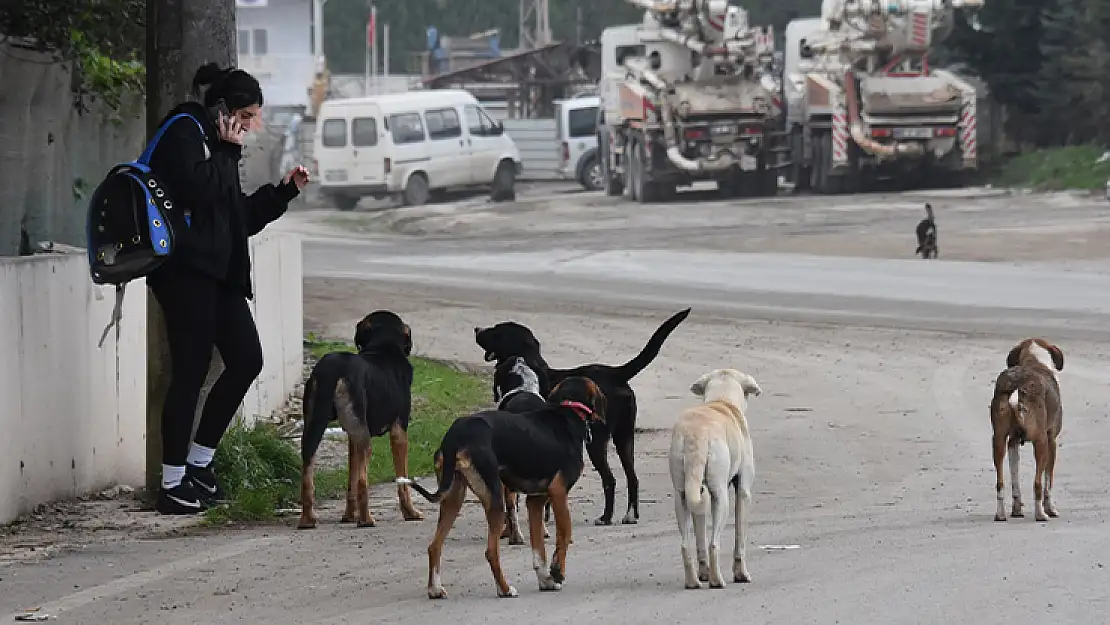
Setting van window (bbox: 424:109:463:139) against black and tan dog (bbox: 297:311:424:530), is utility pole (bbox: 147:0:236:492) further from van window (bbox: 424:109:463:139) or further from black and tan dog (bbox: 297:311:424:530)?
van window (bbox: 424:109:463:139)

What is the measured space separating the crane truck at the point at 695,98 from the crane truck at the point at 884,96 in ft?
3.35

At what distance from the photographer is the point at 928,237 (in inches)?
942

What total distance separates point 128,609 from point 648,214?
28.1 metres

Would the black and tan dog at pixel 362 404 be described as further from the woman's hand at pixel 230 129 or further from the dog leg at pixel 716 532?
the dog leg at pixel 716 532

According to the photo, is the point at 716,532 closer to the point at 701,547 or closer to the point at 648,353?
the point at 701,547

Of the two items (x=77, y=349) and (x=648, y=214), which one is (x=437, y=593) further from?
(x=648, y=214)

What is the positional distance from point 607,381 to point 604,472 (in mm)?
469

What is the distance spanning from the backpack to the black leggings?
0.25 meters

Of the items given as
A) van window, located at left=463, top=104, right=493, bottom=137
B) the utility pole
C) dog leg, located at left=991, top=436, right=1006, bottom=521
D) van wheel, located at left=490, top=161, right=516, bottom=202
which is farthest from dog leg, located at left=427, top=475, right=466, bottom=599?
van wheel, located at left=490, top=161, right=516, bottom=202

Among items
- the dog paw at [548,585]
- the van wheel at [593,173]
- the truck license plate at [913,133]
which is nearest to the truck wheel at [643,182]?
the truck license plate at [913,133]

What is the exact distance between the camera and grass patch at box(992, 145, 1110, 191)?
37.1m

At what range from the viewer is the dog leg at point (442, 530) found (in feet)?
21.8

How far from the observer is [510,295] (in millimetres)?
21000

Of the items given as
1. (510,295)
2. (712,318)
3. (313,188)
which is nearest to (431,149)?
(313,188)
